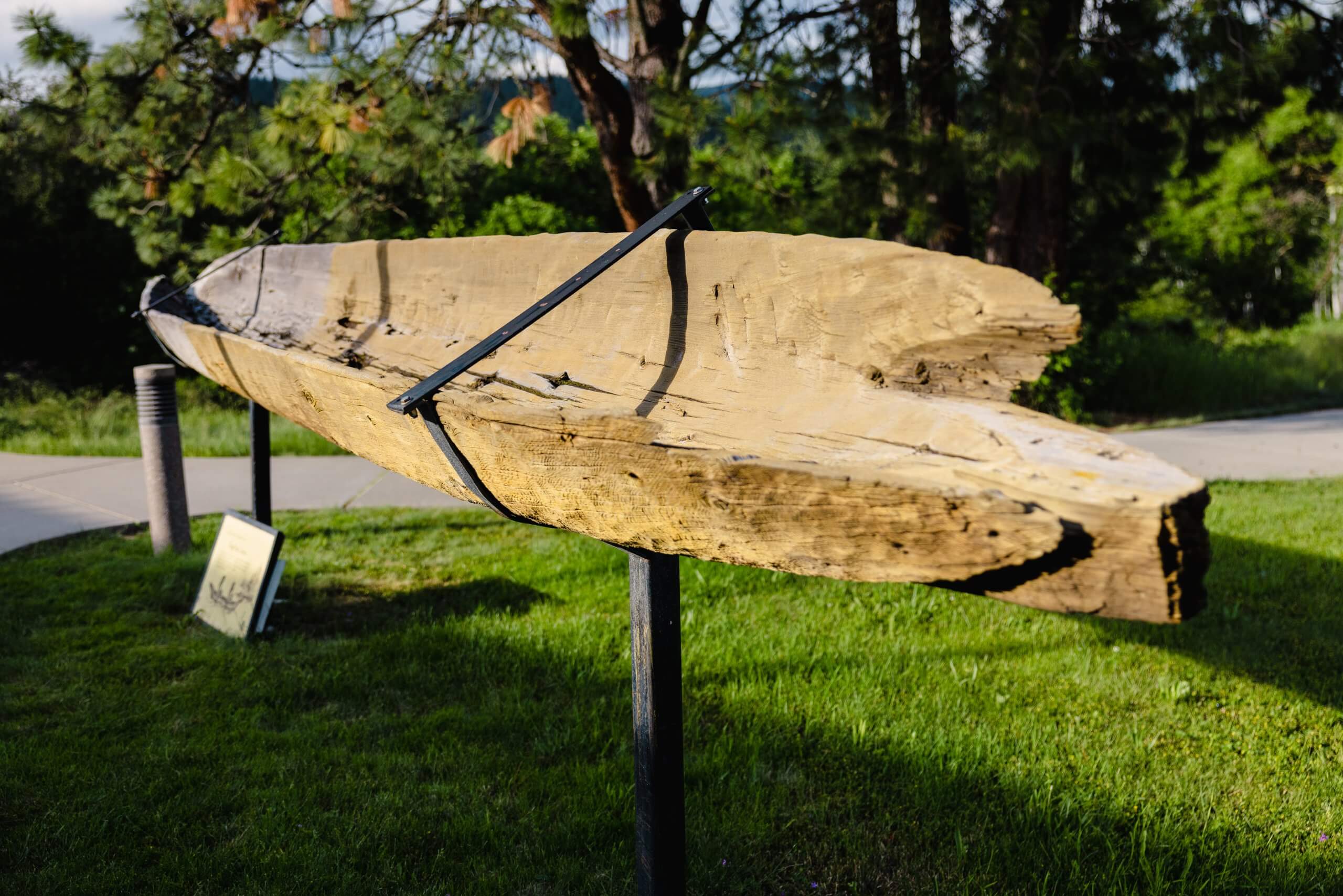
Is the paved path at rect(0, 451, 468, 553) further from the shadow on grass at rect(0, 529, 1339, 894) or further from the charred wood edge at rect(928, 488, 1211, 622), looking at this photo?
the charred wood edge at rect(928, 488, 1211, 622)

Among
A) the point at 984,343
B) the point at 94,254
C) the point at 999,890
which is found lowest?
the point at 999,890

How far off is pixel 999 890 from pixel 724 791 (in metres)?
0.65

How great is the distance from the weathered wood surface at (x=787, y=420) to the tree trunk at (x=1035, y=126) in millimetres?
3072

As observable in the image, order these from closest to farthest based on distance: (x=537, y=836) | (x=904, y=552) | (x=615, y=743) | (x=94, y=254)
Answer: (x=904, y=552) → (x=537, y=836) → (x=615, y=743) → (x=94, y=254)

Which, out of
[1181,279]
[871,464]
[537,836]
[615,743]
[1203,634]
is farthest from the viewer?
[1181,279]

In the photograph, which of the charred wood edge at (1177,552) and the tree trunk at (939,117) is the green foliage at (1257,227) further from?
the charred wood edge at (1177,552)

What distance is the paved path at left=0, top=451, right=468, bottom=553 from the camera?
4.81 metres

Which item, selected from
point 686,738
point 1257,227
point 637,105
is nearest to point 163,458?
point 686,738

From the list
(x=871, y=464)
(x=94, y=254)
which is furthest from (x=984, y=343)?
(x=94, y=254)

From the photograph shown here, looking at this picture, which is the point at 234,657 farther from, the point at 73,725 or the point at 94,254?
the point at 94,254

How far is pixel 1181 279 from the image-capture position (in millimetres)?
15016

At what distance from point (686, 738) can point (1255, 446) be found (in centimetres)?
585

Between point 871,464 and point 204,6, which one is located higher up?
point 204,6

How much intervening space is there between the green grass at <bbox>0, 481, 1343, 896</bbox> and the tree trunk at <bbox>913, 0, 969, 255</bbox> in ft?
7.56
